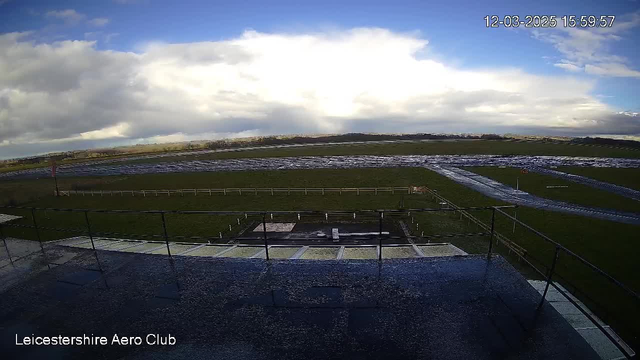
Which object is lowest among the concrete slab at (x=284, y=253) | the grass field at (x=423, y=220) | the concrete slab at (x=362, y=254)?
the grass field at (x=423, y=220)

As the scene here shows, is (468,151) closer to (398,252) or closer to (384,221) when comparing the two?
(384,221)

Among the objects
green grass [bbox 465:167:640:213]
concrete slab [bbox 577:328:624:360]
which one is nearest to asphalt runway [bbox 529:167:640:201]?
green grass [bbox 465:167:640:213]

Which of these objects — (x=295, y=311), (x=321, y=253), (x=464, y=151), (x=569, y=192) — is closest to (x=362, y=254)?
(x=321, y=253)

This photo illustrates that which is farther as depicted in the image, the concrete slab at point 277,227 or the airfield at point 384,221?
the concrete slab at point 277,227

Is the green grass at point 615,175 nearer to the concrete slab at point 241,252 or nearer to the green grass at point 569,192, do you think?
the green grass at point 569,192

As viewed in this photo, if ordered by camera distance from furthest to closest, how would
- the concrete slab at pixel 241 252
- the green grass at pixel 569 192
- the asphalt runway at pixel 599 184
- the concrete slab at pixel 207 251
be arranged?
the asphalt runway at pixel 599 184 → the green grass at pixel 569 192 → the concrete slab at pixel 241 252 → the concrete slab at pixel 207 251

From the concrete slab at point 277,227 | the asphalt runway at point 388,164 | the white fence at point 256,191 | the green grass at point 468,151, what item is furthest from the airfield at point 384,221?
the green grass at point 468,151
